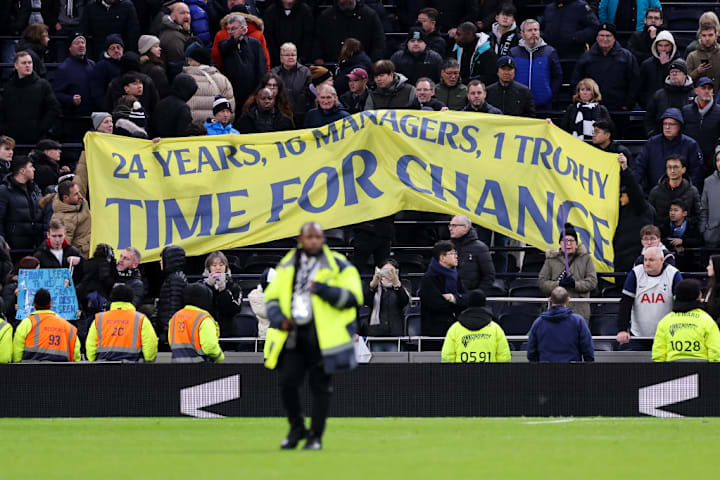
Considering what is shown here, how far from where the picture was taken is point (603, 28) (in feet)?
67.2

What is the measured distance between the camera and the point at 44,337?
51.4 ft

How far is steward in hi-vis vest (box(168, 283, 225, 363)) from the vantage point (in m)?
15.3

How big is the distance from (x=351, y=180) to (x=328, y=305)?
6.92 meters

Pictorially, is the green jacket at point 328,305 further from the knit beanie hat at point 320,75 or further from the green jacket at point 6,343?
the knit beanie hat at point 320,75

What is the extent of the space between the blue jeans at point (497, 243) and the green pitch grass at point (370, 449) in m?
4.19

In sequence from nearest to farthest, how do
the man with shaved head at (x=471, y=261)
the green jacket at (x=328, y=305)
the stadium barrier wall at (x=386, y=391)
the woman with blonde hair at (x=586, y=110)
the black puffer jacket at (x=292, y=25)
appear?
the green jacket at (x=328, y=305)
the stadium barrier wall at (x=386, y=391)
the man with shaved head at (x=471, y=261)
the woman with blonde hair at (x=586, y=110)
the black puffer jacket at (x=292, y=25)

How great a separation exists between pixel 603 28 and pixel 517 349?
5.48m

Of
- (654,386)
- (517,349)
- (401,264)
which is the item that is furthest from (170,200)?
(654,386)

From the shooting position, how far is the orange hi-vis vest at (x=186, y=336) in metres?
15.3

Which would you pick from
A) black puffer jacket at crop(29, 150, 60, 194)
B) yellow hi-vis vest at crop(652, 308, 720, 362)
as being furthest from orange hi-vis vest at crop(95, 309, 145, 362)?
yellow hi-vis vest at crop(652, 308, 720, 362)

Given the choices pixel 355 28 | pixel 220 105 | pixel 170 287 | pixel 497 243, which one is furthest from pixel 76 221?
pixel 355 28

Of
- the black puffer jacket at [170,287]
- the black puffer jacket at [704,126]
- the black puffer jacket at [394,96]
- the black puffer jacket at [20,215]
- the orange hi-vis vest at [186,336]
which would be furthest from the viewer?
the black puffer jacket at [704,126]

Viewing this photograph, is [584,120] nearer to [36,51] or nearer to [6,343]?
[36,51]

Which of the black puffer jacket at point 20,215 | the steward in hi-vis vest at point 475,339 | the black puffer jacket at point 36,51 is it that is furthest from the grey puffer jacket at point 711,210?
the black puffer jacket at point 36,51
